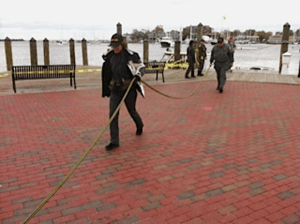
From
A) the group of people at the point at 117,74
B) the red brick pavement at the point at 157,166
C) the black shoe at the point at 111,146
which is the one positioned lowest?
the red brick pavement at the point at 157,166

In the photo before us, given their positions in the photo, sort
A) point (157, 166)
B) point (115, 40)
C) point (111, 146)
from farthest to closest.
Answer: point (111, 146) → point (115, 40) → point (157, 166)

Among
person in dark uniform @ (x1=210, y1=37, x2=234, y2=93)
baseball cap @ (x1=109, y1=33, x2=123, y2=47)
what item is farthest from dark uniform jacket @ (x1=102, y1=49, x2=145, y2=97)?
person in dark uniform @ (x1=210, y1=37, x2=234, y2=93)

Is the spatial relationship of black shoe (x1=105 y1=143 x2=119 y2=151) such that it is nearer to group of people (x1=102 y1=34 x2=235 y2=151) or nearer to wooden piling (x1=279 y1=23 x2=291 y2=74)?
group of people (x1=102 y1=34 x2=235 y2=151)

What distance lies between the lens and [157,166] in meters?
4.34

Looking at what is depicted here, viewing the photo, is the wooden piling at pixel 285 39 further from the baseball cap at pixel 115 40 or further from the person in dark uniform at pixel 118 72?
the baseball cap at pixel 115 40

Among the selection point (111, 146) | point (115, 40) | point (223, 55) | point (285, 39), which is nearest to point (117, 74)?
point (115, 40)

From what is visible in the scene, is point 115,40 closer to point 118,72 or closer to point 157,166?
point 118,72

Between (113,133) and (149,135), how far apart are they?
100cm

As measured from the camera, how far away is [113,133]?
16.4 ft

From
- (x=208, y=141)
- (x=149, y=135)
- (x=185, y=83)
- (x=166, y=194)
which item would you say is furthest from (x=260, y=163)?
(x=185, y=83)

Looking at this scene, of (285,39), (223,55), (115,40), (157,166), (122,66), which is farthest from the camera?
(285,39)

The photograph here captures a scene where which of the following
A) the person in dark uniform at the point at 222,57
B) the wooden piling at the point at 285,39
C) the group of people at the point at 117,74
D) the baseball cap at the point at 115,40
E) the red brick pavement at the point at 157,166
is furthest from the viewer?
the wooden piling at the point at 285,39

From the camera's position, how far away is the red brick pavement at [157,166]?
3.20m

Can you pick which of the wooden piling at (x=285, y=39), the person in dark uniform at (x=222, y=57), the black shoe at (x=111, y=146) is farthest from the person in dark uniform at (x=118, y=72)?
the wooden piling at (x=285, y=39)
